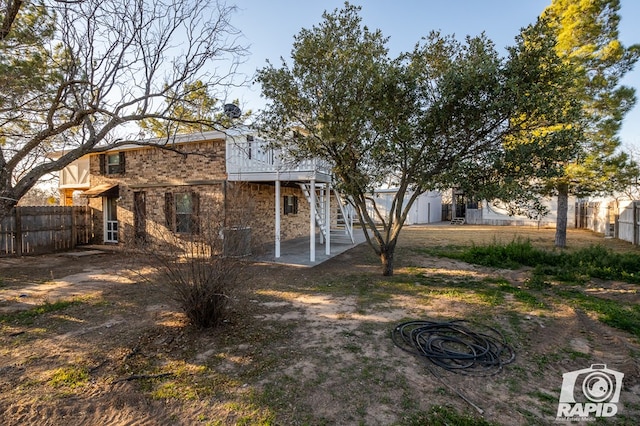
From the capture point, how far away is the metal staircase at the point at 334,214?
12560mm

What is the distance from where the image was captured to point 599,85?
12125mm

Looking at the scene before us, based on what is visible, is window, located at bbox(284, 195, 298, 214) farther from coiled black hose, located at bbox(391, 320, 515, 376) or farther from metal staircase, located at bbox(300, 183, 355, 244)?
coiled black hose, located at bbox(391, 320, 515, 376)

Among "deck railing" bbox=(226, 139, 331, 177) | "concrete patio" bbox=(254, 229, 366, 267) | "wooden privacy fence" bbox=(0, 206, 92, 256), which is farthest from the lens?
"wooden privacy fence" bbox=(0, 206, 92, 256)

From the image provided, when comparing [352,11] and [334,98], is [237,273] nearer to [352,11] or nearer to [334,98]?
[334,98]

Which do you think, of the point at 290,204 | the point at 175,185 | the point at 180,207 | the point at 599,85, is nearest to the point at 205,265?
the point at 180,207

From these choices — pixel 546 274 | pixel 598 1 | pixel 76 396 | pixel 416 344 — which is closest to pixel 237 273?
pixel 76 396

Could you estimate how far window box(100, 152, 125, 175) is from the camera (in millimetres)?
13461

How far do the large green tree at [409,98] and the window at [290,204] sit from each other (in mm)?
7032

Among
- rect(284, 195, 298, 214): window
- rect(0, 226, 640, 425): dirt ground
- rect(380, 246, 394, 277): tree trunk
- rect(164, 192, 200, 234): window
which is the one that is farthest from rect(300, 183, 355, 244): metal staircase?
rect(0, 226, 640, 425): dirt ground

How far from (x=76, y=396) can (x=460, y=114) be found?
724cm

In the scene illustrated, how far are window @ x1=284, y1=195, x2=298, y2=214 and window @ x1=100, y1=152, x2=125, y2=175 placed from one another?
6811 mm

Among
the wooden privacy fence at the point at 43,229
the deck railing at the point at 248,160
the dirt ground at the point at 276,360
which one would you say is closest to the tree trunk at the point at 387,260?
the dirt ground at the point at 276,360

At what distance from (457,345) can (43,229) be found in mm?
15053

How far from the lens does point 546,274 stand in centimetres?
869
